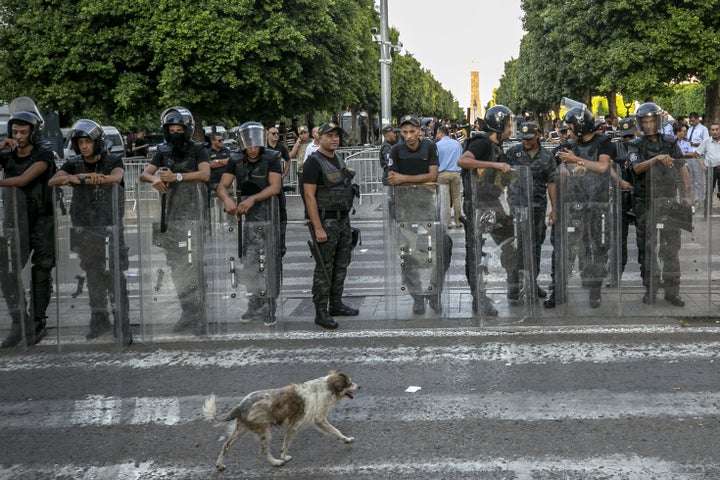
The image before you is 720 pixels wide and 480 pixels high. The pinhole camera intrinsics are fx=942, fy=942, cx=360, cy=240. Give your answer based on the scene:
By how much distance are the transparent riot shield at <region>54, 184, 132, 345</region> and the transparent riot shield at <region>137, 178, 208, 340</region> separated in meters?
0.28

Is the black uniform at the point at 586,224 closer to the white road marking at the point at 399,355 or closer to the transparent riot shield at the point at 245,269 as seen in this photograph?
the white road marking at the point at 399,355

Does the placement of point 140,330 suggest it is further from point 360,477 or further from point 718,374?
point 718,374

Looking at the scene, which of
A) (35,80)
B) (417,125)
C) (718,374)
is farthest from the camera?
(35,80)

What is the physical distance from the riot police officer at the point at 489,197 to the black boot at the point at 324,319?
1304mm

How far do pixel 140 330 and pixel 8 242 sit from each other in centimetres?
135

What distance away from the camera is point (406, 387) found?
6367mm

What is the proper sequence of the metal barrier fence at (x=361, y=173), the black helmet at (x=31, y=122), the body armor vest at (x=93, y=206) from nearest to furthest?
the body armor vest at (x=93, y=206), the black helmet at (x=31, y=122), the metal barrier fence at (x=361, y=173)

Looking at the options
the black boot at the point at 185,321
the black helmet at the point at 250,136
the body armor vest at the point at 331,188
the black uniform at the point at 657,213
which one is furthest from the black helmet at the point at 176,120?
the black uniform at the point at 657,213

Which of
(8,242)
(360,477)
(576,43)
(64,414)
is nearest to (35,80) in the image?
(576,43)

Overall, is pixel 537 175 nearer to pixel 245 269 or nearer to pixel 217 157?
pixel 245 269

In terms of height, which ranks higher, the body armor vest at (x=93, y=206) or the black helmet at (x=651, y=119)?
the black helmet at (x=651, y=119)

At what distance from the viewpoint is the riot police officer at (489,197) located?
8.30m

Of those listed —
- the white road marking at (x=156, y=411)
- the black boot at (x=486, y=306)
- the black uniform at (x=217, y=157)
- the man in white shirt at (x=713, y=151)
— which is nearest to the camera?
the white road marking at (x=156, y=411)

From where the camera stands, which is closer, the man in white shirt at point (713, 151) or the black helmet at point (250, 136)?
the black helmet at point (250, 136)
